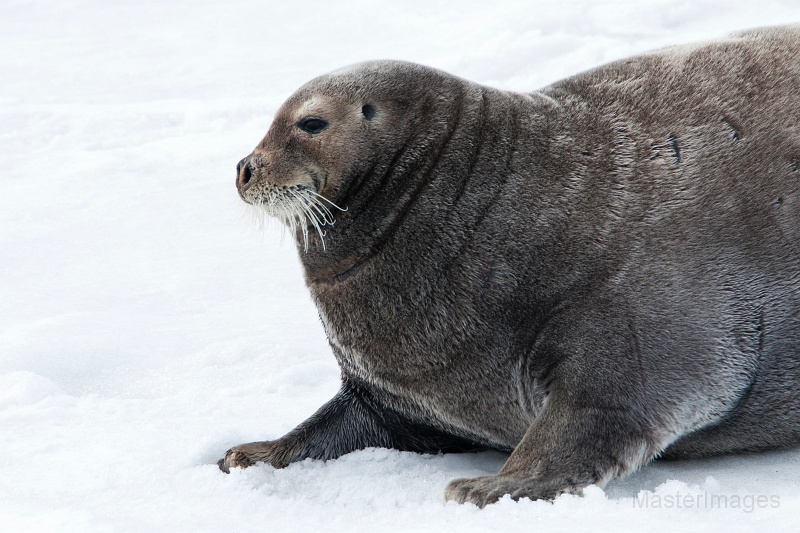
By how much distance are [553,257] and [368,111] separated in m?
0.90

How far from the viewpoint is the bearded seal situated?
149 inches

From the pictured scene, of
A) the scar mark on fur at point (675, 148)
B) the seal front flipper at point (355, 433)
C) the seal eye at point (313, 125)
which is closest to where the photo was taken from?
the scar mark on fur at point (675, 148)

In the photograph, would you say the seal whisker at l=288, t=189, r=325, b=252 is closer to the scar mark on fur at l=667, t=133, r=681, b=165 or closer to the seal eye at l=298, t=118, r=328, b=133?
the seal eye at l=298, t=118, r=328, b=133

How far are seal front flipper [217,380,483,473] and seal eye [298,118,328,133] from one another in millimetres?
1018

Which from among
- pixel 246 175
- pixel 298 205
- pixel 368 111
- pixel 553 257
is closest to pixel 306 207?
pixel 298 205

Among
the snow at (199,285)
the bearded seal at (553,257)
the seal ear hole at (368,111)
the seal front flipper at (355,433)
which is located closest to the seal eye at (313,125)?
the bearded seal at (553,257)

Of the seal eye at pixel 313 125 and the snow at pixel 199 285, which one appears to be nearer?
the snow at pixel 199 285

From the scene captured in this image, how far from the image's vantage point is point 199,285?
245 inches

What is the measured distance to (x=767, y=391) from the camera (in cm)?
392

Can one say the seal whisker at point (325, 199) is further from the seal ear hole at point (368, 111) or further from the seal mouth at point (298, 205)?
the seal ear hole at point (368, 111)

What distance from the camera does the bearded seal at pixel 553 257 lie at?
149 inches

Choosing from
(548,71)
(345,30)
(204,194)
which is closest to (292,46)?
(345,30)

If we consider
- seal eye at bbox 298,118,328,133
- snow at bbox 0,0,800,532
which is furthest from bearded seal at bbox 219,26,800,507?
snow at bbox 0,0,800,532

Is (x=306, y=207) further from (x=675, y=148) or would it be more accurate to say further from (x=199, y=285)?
(x=199, y=285)
